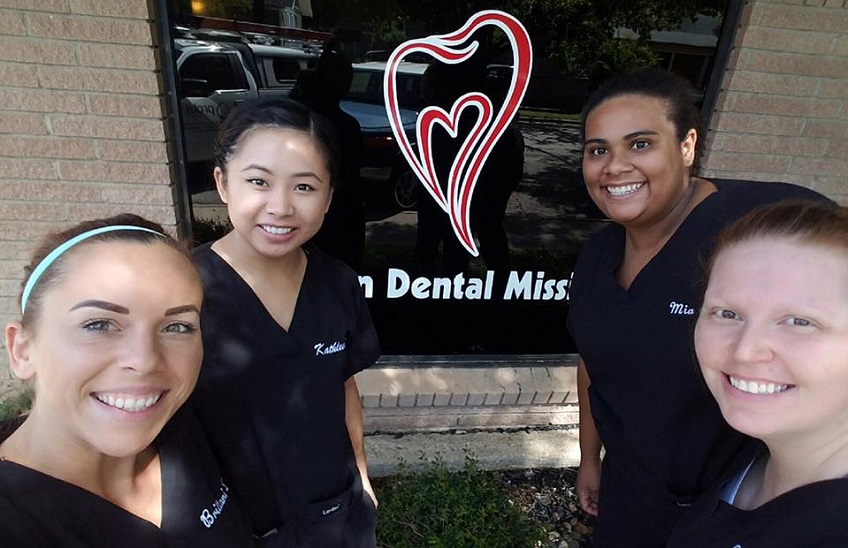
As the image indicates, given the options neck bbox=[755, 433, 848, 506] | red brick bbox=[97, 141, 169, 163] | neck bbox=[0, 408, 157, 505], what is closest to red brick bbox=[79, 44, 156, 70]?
red brick bbox=[97, 141, 169, 163]

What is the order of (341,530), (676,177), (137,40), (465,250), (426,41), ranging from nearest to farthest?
(676,177) → (341,530) → (137,40) → (426,41) → (465,250)

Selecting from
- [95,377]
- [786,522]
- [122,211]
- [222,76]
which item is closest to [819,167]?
[786,522]

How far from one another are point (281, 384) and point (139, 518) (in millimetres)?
491

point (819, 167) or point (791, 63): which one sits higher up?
point (791, 63)

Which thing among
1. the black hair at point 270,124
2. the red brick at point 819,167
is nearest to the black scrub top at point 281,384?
the black hair at point 270,124

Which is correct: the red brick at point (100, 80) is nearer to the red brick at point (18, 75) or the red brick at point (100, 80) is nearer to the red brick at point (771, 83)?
the red brick at point (18, 75)

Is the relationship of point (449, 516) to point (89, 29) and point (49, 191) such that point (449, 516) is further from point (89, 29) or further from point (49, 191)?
point (89, 29)

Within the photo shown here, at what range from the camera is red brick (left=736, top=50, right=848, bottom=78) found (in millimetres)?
2301

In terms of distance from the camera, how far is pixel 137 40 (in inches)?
80.4

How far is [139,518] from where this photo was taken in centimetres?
97

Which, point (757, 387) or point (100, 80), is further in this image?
point (100, 80)

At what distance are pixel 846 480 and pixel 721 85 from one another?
2.07 metres

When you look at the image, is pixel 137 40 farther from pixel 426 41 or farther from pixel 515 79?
pixel 515 79

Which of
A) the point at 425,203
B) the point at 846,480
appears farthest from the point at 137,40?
the point at 846,480
